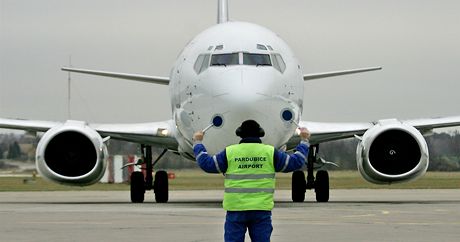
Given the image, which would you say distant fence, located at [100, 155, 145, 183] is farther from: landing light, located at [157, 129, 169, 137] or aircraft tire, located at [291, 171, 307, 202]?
landing light, located at [157, 129, 169, 137]

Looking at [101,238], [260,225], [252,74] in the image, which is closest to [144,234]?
[101,238]

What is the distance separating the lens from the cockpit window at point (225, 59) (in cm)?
2323

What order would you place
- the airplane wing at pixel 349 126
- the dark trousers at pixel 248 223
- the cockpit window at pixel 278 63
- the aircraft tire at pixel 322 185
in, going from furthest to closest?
the aircraft tire at pixel 322 185
the airplane wing at pixel 349 126
the cockpit window at pixel 278 63
the dark trousers at pixel 248 223

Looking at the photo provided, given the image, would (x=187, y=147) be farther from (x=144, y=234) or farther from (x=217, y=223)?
(x=144, y=234)

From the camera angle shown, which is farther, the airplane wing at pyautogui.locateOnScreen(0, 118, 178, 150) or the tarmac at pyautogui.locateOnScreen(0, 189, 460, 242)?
the airplane wing at pyautogui.locateOnScreen(0, 118, 178, 150)

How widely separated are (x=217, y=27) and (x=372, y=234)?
10506mm

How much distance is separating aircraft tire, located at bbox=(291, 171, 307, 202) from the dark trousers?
57.1 ft

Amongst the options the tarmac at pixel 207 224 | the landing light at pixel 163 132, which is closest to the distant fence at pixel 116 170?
the landing light at pixel 163 132

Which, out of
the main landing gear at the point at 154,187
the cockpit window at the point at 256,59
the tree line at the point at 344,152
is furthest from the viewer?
the tree line at the point at 344,152

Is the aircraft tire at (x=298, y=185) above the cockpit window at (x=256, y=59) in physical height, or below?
below

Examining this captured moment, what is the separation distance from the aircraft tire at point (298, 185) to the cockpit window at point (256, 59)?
6041 millimetres

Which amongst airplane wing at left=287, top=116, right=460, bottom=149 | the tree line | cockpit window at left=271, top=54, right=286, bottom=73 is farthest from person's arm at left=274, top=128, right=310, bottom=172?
Result: the tree line

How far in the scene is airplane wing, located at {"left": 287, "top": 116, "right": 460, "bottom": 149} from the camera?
90.7 feet

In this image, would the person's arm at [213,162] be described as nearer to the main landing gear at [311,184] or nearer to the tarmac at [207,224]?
the tarmac at [207,224]
